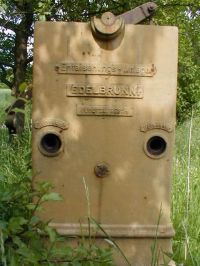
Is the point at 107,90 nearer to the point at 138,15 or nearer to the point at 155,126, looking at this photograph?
the point at 155,126

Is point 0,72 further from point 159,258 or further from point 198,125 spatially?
point 159,258

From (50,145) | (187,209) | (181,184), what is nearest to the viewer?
(50,145)

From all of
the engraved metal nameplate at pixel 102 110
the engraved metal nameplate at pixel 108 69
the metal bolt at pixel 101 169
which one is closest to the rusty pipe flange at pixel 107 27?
the engraved metal nameplate at pixel 108 69

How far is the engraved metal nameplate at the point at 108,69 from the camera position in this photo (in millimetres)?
3361

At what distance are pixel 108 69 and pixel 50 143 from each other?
63cm

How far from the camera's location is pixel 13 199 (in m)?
2.86

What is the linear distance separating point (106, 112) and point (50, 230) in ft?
3.26

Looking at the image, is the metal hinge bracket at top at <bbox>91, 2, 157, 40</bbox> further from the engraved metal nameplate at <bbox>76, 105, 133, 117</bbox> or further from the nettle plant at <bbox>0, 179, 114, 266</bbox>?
the nettle plant at <bbox>0, 179, 114, 266</bbox>

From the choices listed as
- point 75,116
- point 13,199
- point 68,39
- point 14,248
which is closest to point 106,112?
→ point 75,116

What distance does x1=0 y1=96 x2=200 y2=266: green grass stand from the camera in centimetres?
355

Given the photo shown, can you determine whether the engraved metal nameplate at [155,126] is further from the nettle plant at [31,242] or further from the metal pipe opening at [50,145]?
the nettle plant at [31,242]

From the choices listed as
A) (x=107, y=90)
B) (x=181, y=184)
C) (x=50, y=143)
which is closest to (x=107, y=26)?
(x=107, y=90)

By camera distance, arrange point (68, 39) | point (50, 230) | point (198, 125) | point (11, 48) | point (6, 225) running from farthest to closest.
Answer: point (11, 48) → point (198, 125) → point (68, 39) → point (50, 230) → point (6, 225)

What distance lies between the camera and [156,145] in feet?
11.5
